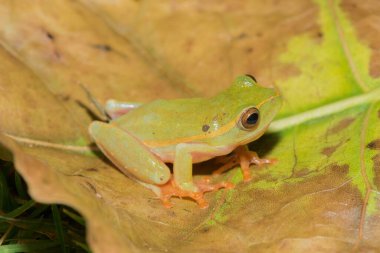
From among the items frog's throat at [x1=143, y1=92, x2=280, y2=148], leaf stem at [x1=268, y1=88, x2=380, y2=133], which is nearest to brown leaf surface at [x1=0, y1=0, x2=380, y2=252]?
leaf stem at [x1=268, y1=88, x2=380, y2=133]

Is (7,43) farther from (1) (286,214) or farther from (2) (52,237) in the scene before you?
(1) (286,214)

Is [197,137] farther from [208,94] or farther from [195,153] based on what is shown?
[208,94]

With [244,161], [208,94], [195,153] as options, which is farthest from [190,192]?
[208,94]

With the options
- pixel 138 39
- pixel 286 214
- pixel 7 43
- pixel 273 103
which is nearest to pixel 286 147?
pixel 273 103

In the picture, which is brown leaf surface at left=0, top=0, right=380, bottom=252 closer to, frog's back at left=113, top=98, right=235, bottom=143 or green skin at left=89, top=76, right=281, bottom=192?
green skin at left=89, top=76, right=281, bottom=192

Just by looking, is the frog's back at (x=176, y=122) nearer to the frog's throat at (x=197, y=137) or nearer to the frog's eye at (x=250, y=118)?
the frog's throat at (x=197, y=137)

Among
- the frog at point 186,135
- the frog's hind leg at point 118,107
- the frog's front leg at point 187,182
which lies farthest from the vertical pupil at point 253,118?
the frog's hind leg at point 118,107
